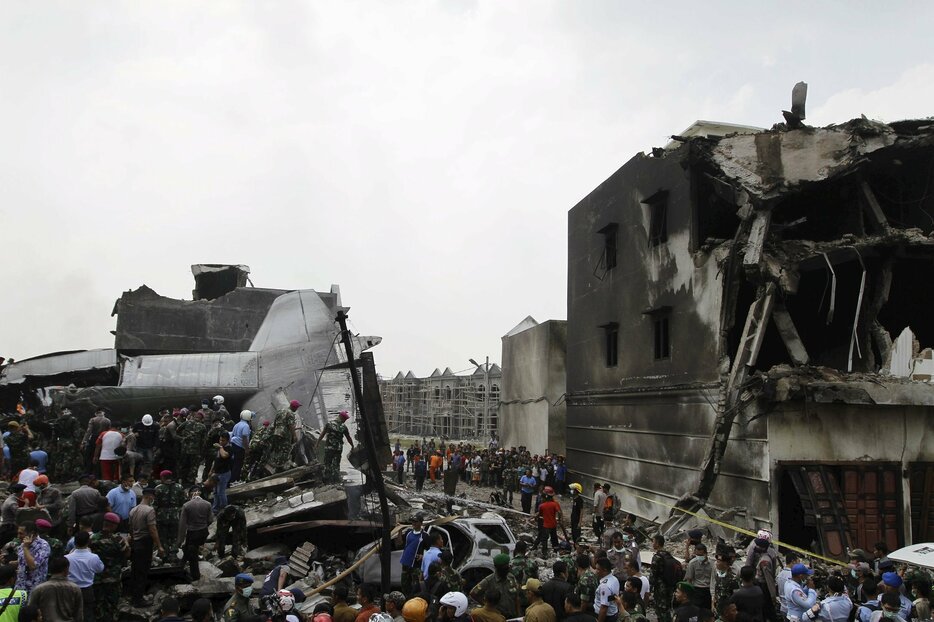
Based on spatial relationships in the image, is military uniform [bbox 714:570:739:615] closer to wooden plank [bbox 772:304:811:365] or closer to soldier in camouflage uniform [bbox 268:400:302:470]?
wooden plank [bbox 772:304:811:365]

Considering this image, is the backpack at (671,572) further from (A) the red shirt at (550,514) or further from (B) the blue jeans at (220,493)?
(B) the blue jeans at (220,493)

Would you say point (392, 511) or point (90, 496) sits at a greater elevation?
point (90, 496)

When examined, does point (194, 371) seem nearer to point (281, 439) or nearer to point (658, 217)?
point (281, 439)

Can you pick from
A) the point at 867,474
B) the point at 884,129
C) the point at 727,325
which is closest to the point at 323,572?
the point at 727,325

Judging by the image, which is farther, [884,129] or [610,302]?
[610,302]

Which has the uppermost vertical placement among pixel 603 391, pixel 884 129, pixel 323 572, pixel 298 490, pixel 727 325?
pixel 884 129

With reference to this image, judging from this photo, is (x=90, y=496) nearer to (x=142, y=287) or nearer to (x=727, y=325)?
(x=727, y=325)

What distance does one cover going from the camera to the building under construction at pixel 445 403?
53438 millimetres

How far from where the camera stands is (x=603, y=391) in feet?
71.5

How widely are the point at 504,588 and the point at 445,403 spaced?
2022 inches

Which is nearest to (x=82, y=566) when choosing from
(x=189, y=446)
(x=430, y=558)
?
(x=430, y=558)

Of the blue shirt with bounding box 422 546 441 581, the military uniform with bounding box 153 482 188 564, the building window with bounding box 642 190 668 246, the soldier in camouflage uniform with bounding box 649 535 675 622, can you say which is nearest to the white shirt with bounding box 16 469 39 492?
the military uniform with bounding box 153 482 188 564

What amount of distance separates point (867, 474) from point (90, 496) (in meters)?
14.6

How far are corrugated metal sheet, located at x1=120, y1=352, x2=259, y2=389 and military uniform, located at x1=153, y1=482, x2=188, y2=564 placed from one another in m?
12.2
